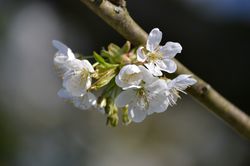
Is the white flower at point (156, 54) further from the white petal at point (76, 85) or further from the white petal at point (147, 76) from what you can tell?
the white petal at point (76, 85)

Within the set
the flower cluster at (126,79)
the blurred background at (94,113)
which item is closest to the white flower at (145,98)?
the flower cluster at (126,79)

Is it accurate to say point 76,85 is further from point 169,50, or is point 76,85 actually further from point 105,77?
point 169,50

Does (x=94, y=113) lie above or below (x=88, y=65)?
below

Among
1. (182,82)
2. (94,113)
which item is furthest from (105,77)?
(94,113)

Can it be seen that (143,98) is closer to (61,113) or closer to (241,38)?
(241,38)

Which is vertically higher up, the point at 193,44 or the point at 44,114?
the point at 193,44

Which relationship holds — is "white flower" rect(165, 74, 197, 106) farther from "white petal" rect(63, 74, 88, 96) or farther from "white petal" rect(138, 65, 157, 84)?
"white petal" rect(63, 74, 88, 96)

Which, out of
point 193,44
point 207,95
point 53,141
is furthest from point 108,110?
point 53,141

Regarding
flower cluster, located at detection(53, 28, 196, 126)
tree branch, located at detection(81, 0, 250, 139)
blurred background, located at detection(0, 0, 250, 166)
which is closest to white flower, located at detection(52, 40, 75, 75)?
flower cluster, located at detection(53, 28, 196, 126)
